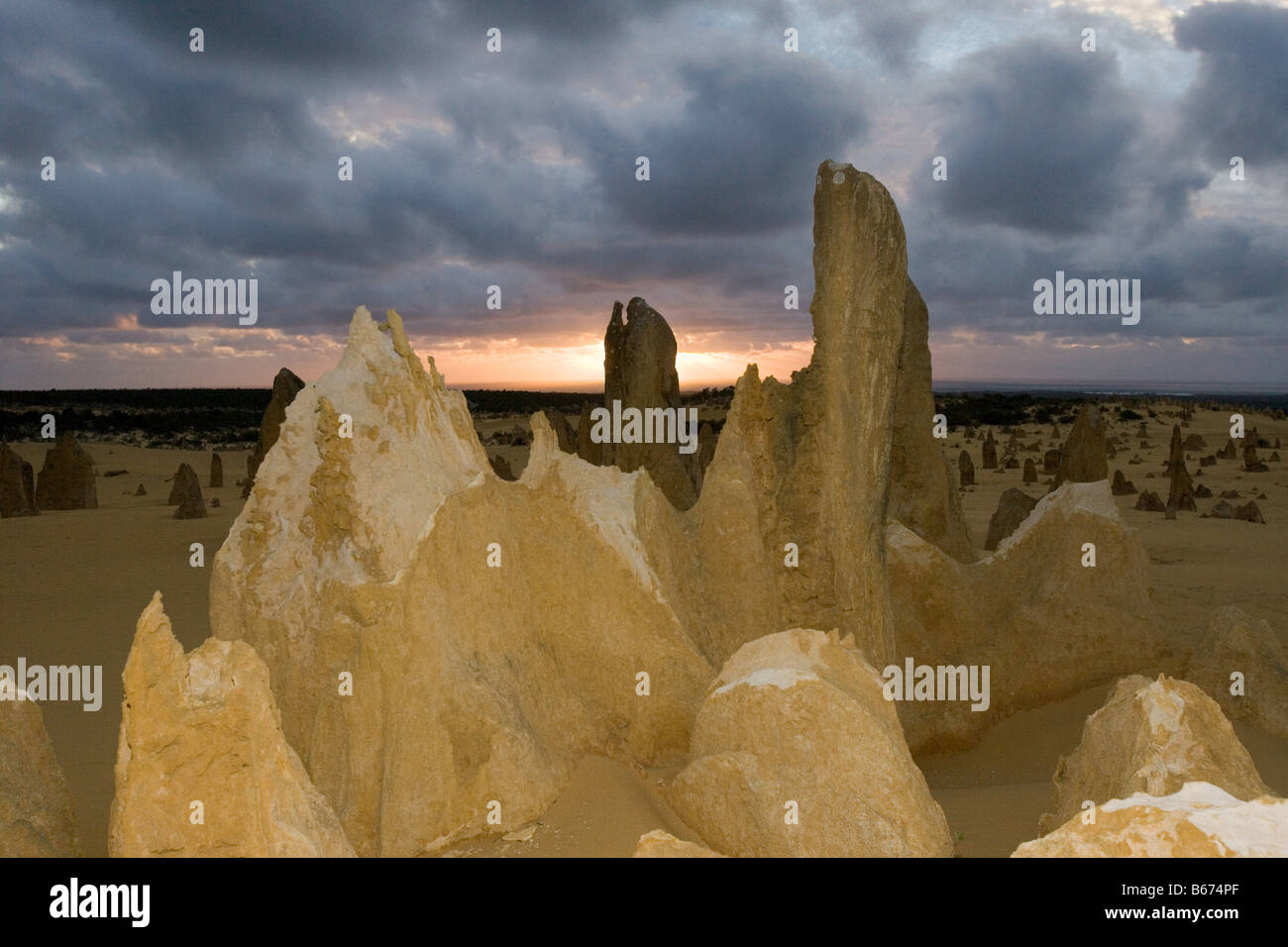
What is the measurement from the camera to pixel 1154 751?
4234 mm

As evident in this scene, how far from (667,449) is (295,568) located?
8.50 metres

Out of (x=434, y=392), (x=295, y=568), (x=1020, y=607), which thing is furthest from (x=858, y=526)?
(x=295, y=568)

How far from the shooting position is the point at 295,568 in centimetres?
531

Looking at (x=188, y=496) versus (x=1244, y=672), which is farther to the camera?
(x=188, y=496)

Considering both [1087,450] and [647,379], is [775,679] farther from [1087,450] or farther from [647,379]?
[1087,450]

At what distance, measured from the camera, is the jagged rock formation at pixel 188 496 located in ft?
71.4

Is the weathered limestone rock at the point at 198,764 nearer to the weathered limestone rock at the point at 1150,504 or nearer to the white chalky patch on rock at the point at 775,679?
the white chalky patch on rock at the point at 775,679

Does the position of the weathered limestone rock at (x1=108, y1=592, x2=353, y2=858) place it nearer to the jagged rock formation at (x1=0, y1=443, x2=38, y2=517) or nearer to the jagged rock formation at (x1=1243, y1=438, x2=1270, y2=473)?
the jagged rock formation at (x1=0, y1=443, x2=38, y2=517)

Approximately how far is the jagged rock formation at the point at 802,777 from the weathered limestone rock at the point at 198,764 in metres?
1.98

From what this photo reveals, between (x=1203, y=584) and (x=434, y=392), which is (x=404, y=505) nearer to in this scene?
(x=434, y=392)

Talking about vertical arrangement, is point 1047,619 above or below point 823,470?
below

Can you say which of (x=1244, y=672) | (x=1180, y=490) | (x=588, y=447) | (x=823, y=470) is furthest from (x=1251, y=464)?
(x=823, y=470)

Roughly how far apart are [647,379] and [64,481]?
17.6 m

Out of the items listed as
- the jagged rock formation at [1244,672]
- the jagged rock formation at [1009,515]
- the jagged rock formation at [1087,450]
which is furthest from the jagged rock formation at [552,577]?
the jagged rock formation at [1009,515]
